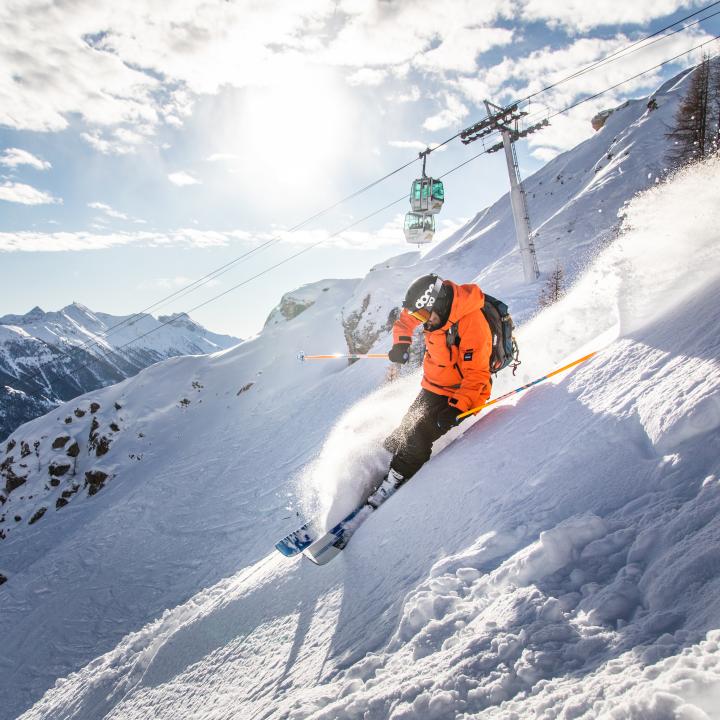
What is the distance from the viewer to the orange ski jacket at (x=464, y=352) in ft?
16.3

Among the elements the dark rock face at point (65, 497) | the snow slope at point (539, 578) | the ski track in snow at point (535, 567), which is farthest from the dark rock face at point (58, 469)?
the snow slope at point (539, 578)

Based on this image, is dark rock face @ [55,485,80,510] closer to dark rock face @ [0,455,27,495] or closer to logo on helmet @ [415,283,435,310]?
dark rock face @ [0,455,27,495]

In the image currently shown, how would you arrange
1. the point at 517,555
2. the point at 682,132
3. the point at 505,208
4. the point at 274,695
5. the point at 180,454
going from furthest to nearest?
the point at 505,208 < the point at 682,132 < the point at 180,454 < the point at 274,695 < the point at 517,555

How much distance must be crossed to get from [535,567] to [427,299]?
330 centimetres

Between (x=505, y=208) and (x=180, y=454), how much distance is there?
34275 millimetres

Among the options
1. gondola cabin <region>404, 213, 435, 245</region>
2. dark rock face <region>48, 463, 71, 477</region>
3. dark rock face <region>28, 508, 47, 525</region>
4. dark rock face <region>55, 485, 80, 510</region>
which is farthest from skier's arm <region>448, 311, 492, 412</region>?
dark rock face <region>48, 463, 71, 477</region>

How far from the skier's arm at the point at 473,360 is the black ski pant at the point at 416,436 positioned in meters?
0.27

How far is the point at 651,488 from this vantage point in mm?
2270

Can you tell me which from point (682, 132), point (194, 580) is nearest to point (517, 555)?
point (194, 580)

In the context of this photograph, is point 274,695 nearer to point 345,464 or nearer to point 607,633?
point 607,633

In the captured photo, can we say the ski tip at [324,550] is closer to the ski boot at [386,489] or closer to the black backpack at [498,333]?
the ski boot at [386,489]

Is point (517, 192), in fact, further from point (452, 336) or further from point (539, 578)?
point (539, 578)

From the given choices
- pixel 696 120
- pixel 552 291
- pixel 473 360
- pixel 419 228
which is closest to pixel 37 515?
pixel 419 228

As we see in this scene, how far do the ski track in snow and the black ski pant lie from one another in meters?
0.24
